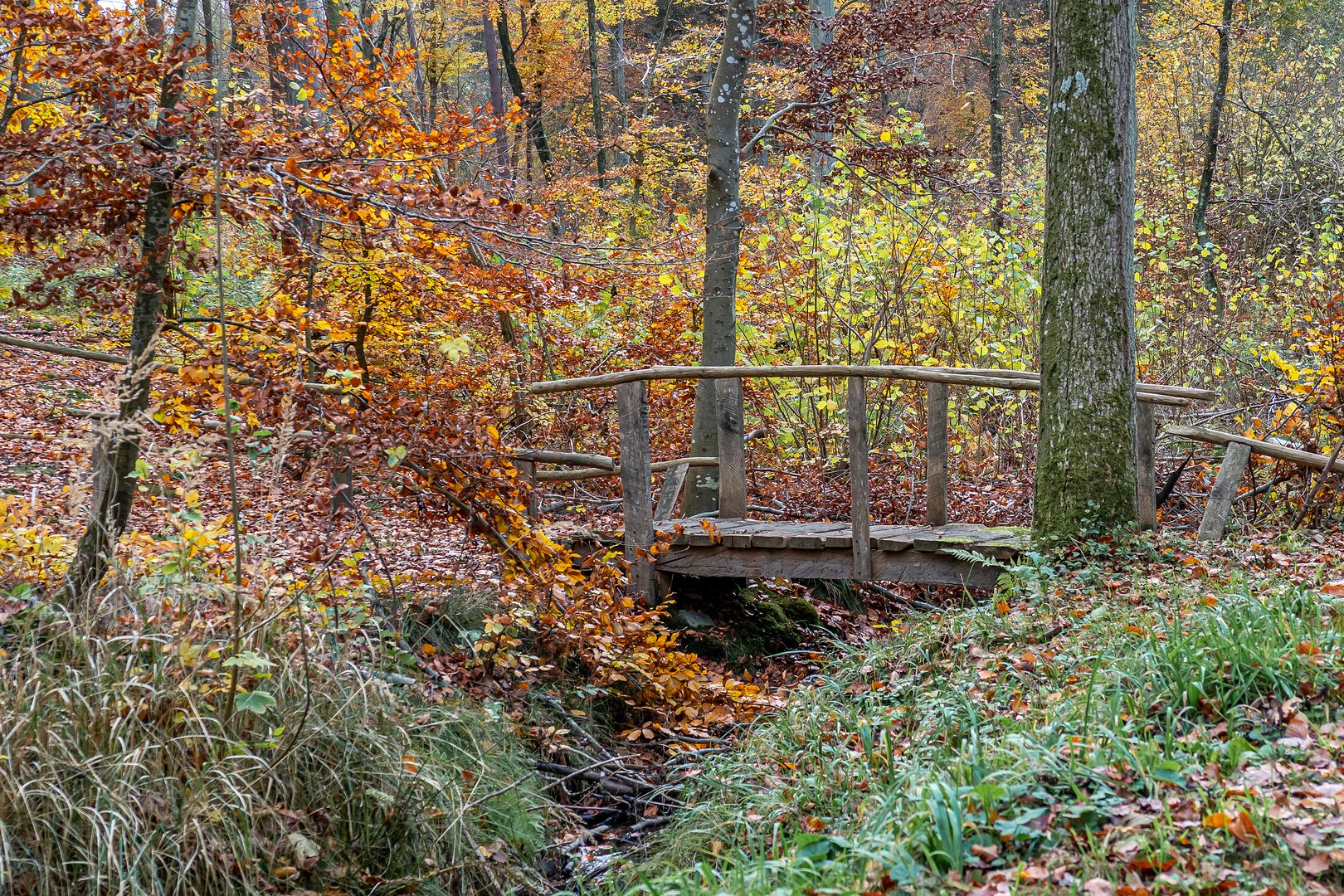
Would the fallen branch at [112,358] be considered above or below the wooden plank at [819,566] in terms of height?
above

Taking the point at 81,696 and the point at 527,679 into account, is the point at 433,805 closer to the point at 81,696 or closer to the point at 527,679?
the point at 81,696

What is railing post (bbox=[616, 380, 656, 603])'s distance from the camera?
7238mm

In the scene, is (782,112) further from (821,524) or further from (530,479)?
(530,479)

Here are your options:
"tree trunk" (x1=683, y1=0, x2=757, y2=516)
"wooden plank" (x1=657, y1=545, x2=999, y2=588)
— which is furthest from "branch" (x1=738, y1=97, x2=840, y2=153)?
"wooden plank" (x1=657, y1=545, x2=999, y2=588)

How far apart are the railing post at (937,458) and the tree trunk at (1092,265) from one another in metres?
0.91

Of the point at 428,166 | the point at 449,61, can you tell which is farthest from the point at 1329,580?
the point at 449,61

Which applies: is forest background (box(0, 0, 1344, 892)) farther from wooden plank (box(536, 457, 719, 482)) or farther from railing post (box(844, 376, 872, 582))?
railing post (box(844, 376, 872, 582))

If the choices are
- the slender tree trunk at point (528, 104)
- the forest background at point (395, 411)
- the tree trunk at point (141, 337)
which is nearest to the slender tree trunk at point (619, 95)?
the slender tree trunk at point (528, 104)

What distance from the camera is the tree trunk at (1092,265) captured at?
6.14m

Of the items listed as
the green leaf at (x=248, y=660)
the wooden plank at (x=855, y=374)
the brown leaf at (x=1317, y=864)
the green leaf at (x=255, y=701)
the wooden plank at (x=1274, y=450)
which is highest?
the wooden plank at (x=855, y=374)

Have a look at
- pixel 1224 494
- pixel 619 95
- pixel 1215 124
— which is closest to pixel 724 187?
pixel 1224 494

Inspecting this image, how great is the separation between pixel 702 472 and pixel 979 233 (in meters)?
3.66

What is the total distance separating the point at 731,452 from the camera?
7.71 metres

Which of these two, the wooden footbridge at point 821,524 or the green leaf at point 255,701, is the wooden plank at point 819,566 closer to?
the wooden footbridge at point 821,524
